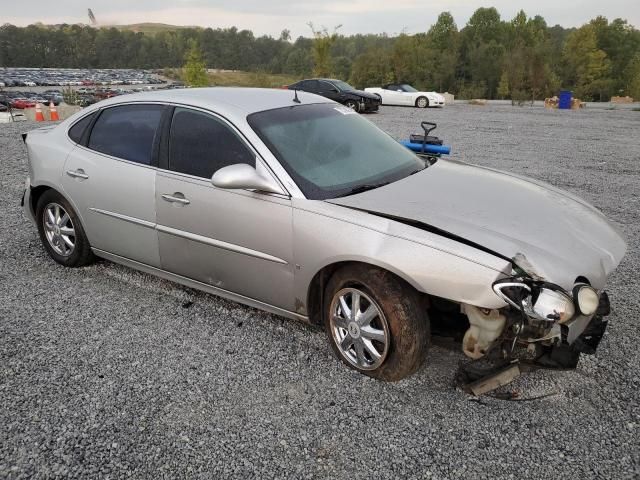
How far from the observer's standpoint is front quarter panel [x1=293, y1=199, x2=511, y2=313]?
2373mm

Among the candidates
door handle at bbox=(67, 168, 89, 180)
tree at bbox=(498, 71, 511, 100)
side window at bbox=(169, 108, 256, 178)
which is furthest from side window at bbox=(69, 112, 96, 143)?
tree at bbox=(498, 71, 511, 100)

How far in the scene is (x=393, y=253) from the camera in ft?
8.38

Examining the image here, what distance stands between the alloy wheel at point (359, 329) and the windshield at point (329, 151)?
63 centimetres

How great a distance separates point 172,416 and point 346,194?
156cm

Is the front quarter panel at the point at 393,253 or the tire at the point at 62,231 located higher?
the front quarter panel at the point at 393,253

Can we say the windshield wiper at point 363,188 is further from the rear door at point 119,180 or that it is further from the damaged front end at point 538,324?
the rear door at point 119,180

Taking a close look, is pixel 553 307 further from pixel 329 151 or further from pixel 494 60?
pixel 494 60

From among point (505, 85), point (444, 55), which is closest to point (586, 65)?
point (444, 55)


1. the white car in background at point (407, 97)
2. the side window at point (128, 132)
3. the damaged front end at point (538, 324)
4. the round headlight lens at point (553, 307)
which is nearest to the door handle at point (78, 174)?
the side window at point (128, 132)

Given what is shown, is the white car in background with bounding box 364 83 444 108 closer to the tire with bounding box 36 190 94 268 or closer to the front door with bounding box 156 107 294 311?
the tire with bounding box 36 190 94 268

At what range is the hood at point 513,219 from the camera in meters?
2.48

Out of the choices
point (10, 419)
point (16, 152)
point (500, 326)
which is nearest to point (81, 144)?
point (10, 419)

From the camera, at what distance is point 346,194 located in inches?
116

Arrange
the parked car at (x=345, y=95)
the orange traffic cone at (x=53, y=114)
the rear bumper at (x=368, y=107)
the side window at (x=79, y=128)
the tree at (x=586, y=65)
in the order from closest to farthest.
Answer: the side window at (x=79, y=128)
the orange traffic cone at (x=53, y=114)
the parked car at (x=345, y=95)
the rear bumper at (x=368, y=107)
the tree at (x=586, y=65)
